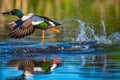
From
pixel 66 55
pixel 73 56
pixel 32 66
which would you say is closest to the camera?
pixel 32 66

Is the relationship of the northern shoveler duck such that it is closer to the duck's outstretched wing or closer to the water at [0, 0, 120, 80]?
the duck's outstretched wing

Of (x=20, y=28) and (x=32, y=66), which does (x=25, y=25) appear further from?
(x=32, y=66)

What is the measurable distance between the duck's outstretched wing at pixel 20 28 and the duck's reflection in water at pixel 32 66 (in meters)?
1.65

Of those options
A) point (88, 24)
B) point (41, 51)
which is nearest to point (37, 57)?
point (41, 51)

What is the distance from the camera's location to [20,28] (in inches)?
747

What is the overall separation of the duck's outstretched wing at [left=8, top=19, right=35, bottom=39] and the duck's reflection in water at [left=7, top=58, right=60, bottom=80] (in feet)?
5.41

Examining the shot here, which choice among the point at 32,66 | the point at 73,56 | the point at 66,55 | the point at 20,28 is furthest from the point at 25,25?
the point at 32,66

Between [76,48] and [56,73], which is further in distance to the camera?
[76,48]

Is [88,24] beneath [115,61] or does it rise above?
above

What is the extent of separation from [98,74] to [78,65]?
1.59 m

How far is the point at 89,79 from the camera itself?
46.2ft

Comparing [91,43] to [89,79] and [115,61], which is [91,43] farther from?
[89,79]

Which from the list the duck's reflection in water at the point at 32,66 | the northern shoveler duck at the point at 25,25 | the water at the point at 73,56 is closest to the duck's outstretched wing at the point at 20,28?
the northern shoveler duck at the point at 25,25

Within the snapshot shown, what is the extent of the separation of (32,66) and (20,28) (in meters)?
3.07
